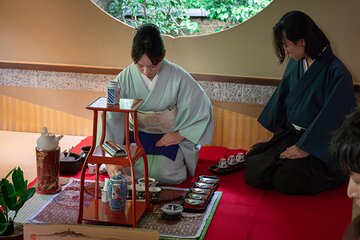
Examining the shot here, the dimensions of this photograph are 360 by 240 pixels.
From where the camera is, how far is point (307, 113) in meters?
3.85

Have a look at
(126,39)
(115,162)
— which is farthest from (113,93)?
(126,39)

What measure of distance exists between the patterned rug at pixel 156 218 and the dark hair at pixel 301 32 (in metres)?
1.03

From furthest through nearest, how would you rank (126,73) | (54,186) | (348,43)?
(348,43) < (126,73) < (54,186)

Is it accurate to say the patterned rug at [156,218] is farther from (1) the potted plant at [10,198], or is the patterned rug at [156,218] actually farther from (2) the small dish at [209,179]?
(1) the potted plant at [10,198]

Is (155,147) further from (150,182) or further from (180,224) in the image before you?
(180,224)

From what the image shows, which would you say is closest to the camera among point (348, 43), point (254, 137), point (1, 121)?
point (348, 43)

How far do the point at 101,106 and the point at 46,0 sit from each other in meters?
2.04

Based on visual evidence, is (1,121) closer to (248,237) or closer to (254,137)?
(254,137)

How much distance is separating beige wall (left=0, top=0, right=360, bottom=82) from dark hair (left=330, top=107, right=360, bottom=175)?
9.47 feet

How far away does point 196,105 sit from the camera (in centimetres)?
404

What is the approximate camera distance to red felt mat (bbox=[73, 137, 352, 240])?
10.6 feet

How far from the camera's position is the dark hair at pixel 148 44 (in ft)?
12.0

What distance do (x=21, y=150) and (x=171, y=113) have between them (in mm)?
1336

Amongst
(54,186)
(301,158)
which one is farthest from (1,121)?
(301,158)
